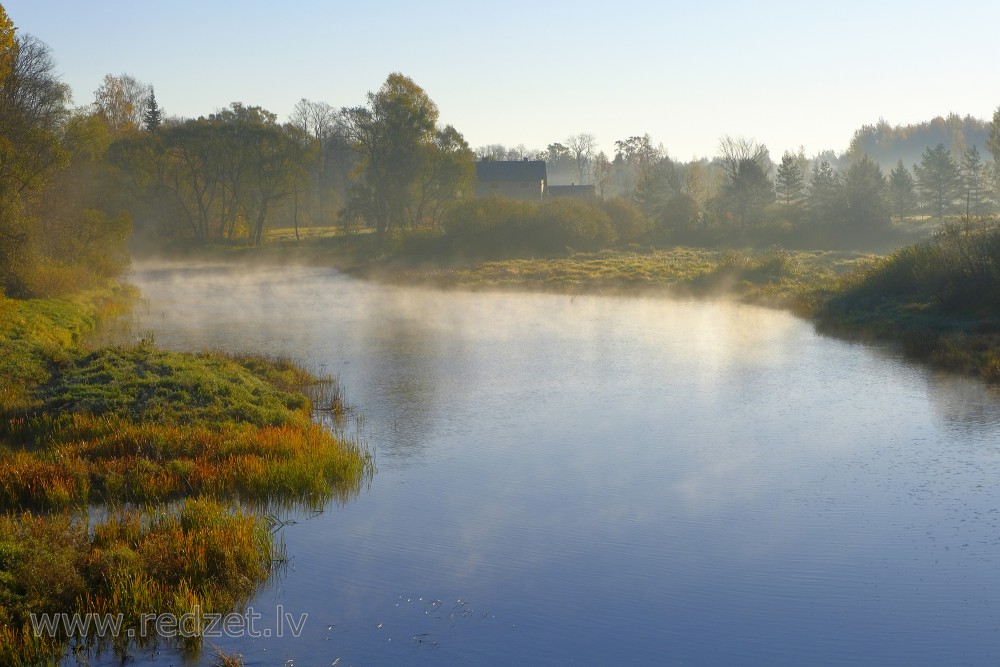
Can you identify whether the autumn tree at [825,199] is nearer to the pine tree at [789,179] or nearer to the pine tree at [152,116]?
the pine tree at [789,179]

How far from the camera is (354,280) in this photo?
154 ft

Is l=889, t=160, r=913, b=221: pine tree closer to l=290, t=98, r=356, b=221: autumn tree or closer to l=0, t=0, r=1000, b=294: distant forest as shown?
l=0, t=0, r=1000, b=294: distant forest

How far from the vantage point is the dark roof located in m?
79.9

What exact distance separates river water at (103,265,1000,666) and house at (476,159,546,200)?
191 ft

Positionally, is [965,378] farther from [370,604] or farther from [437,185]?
[437,185]

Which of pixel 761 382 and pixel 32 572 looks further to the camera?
pixel 761 382

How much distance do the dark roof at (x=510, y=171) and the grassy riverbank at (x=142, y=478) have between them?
61.1m

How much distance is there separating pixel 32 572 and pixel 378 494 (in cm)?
479

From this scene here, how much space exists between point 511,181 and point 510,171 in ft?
3.15

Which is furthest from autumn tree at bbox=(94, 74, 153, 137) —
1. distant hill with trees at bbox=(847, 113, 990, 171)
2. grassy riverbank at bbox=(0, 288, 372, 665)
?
distant hill with trees at bbox=(847, 113, 990, 171)

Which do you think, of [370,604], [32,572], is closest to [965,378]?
[370,604]

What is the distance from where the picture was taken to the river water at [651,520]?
830 cm

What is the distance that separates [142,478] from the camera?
473 inches

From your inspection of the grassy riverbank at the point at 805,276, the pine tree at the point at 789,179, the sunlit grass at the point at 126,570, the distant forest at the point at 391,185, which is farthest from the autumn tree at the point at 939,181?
the sunlit grass at the point at 126,570
